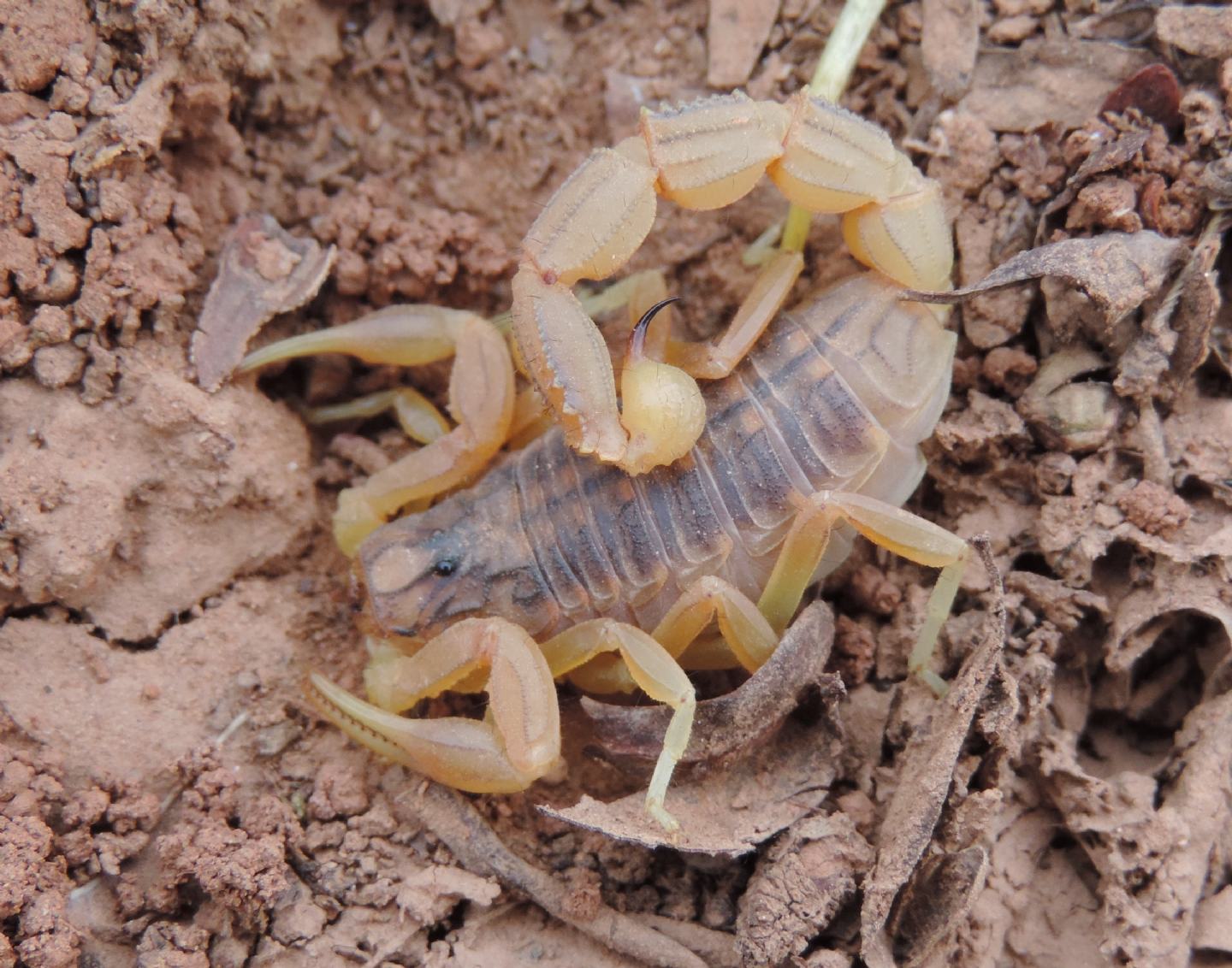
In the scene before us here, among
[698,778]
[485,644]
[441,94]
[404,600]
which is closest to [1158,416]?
[698,778]

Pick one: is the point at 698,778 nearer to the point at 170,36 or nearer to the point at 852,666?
the point at 852,666

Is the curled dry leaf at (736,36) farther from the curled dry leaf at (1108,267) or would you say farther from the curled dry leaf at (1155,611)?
the curled dry leaf at (1155,611)

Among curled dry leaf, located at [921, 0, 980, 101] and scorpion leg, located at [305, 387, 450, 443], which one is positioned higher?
curled dry leaf, located at [921, 0, 980, 101]

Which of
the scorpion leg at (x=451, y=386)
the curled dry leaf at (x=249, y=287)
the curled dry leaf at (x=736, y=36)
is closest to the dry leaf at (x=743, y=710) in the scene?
the scorpion leg at (x=451, y=386)

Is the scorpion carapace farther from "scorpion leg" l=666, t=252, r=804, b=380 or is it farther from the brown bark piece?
the brown bark piece

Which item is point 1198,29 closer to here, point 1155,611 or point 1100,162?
point 1100,162

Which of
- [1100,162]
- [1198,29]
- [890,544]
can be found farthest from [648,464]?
[1198,29]

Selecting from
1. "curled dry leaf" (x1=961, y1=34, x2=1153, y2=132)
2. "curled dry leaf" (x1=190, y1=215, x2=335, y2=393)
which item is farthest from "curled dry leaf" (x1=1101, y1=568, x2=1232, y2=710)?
"curled dry leaf" (x1=190, y1=215, x2=335, y2=393)
